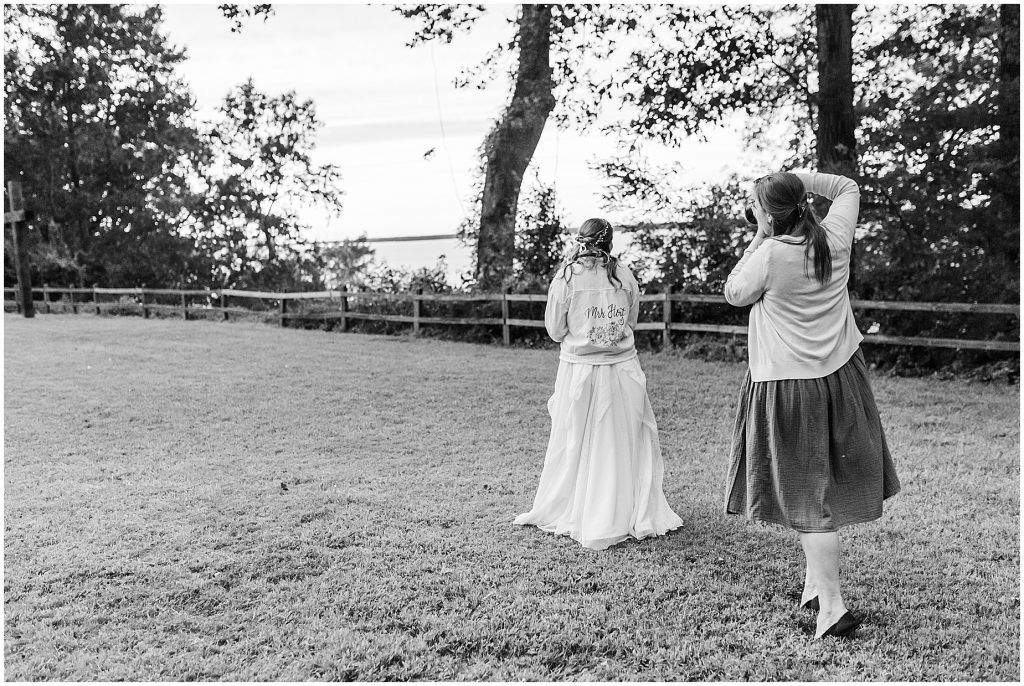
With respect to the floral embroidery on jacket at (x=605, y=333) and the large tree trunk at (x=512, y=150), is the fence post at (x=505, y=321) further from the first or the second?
the floral embroidery on jacket at (x=605, y=333)

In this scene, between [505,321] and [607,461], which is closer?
[607,461]

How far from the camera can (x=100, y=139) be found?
25641 millimetres

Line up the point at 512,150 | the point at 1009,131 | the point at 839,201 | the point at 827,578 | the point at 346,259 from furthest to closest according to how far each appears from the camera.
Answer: the point at 346,259
the point at 512,150
the point at 1009,131
the point at 839,201
the point at 827,578

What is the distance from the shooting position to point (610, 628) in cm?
→ 349

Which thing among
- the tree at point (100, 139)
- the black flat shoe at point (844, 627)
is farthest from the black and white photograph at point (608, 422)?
the tree at point (100, 139)

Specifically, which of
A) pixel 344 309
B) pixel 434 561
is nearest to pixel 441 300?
pixel 344 309

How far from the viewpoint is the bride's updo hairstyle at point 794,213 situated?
332 cm

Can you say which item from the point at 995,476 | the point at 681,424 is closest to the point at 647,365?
the point at 681,424

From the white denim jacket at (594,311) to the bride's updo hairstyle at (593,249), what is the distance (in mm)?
12

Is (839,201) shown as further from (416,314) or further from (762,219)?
(416,314)

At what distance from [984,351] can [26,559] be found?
1024 centimetres

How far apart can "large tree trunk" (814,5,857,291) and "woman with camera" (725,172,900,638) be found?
8.58m

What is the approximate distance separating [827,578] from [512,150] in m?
12.4

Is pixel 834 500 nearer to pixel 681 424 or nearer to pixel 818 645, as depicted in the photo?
pixel 818 645
